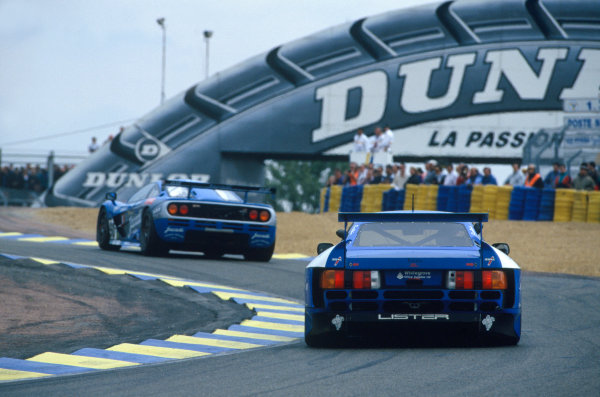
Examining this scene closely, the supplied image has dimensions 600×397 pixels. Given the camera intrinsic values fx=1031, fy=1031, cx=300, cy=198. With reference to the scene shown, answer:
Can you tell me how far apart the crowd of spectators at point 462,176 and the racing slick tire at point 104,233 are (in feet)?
30.8

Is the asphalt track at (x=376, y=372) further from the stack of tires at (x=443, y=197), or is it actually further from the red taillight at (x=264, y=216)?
the stack of tires at (x=443, y=197)

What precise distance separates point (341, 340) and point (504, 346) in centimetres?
125

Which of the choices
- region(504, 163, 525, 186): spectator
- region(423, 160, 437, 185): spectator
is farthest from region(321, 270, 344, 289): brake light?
region(423, 160, 437, 185): spectator

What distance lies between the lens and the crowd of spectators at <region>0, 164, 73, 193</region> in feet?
108

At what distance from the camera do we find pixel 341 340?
795 cm

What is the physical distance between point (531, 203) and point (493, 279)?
51.3ft

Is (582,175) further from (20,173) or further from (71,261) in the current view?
(20,173)

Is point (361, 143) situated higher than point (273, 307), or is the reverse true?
point (361, 143)

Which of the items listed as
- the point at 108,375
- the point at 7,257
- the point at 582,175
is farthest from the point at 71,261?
the point at 582,175

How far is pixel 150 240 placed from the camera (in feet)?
51.2

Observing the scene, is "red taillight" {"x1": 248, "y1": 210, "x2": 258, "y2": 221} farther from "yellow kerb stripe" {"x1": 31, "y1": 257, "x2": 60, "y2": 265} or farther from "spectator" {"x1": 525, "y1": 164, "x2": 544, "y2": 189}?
"spectator" {"x1": 525, "y1": 164, "x2": 544, "y2": 189}

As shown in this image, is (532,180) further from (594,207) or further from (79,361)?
(79,361)

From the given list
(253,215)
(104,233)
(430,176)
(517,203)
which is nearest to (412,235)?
(253,215)

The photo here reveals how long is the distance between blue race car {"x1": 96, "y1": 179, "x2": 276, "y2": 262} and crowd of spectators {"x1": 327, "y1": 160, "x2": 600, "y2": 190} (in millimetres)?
8308
